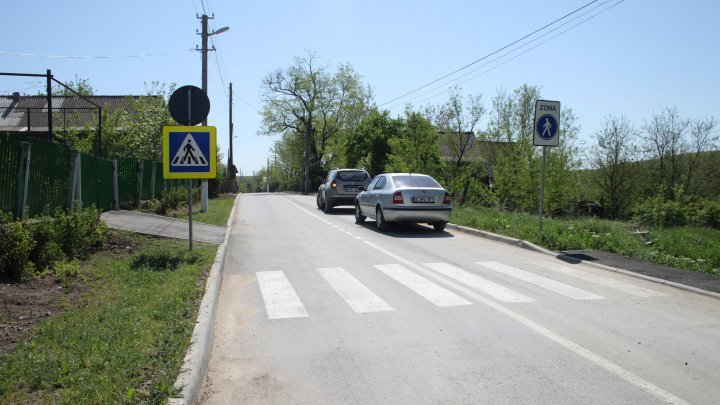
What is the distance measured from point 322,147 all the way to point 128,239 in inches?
2204

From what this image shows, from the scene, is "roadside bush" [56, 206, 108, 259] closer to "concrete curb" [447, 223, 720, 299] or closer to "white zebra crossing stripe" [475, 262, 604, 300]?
"white zebra crossing stripe" [475, 262, 604, 300]

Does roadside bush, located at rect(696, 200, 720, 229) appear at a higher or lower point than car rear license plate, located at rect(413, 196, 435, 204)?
lower

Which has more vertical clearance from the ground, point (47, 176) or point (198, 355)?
point (47, 176)

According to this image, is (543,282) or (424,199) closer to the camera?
(543,282)

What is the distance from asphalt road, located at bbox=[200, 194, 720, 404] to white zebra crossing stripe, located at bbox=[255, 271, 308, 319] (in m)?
0.03

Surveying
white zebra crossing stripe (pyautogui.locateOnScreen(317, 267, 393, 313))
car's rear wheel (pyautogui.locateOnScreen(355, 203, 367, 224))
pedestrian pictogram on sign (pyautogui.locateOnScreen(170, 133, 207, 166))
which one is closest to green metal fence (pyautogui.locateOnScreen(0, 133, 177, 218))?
pedestrian pictogram on sign (pyautogui.locateOnScreen(170, 133, 207, 166))

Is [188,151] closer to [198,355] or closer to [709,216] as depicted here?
[198,355]

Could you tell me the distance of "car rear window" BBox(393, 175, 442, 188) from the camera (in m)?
14.5

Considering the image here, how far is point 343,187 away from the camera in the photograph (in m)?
22.0

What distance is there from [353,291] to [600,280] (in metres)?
3.87

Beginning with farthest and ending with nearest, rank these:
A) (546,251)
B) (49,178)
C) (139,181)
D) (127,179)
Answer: (139,181), (127,179), (49,178), (546,251)

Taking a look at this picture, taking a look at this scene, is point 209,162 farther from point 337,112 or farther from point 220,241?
point 337,112

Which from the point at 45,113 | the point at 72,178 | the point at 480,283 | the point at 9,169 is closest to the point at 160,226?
the point at 72,178

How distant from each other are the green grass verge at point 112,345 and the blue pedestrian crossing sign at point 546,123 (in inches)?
321
